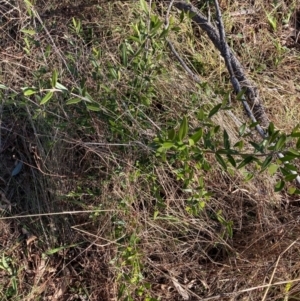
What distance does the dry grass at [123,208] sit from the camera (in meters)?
2.28

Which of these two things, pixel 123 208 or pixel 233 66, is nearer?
pixel 123 208

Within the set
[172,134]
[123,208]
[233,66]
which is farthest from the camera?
[233,66]

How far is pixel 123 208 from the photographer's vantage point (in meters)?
2.33

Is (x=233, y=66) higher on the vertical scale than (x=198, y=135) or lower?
lower

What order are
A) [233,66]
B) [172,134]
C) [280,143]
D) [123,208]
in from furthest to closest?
[233,66] < [123,208] < [172,134] < [280,143]

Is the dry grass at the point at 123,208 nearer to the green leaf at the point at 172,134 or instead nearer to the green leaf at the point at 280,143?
the green leaf at the point at 172,134

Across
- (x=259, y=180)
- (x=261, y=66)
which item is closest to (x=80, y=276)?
(x=259, y=180)

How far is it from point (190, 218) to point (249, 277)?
38cm

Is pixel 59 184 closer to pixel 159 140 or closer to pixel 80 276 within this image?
pixel 80 276

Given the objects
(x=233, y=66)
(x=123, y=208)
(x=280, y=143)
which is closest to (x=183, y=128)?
(x=280, y=143)

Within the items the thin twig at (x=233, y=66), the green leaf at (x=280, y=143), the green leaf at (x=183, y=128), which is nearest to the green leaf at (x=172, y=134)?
the green leaf at (x=183, y=128)

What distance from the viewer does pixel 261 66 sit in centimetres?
300

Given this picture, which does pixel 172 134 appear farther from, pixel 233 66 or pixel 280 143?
pixel 233 66

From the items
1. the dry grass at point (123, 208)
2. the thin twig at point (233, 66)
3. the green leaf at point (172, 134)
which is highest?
the green leaf at point (172, 134)
